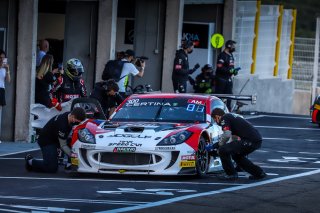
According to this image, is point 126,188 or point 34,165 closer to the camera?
point 126,188

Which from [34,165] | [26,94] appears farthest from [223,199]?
[26,94]

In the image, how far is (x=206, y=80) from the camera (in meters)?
31.2

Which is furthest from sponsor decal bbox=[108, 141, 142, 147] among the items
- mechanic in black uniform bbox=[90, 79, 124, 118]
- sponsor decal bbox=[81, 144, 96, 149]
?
mechanic in black uniform bbox=[90, 79, 124, 118]

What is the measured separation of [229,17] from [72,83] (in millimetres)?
12082

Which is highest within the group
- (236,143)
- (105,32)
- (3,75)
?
(105,32)

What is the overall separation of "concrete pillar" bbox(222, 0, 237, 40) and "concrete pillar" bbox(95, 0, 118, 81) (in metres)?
6.79

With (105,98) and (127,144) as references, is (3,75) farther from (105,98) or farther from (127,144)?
(127,144)

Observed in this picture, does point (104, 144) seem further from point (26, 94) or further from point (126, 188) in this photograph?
point (26, 94)

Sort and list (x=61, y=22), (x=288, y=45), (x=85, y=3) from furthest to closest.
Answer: (x=288, y=45)
(x=61, y=22)
(x=85, y=3)

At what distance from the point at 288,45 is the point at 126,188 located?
25.0m

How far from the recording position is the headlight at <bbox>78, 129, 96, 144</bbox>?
57.0 feet

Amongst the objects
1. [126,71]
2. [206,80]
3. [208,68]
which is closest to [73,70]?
[126,71]

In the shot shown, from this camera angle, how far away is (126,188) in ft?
52.5

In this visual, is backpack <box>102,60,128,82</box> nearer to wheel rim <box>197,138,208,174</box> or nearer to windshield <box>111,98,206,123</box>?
windshield <box>111,98,206,123</box>
